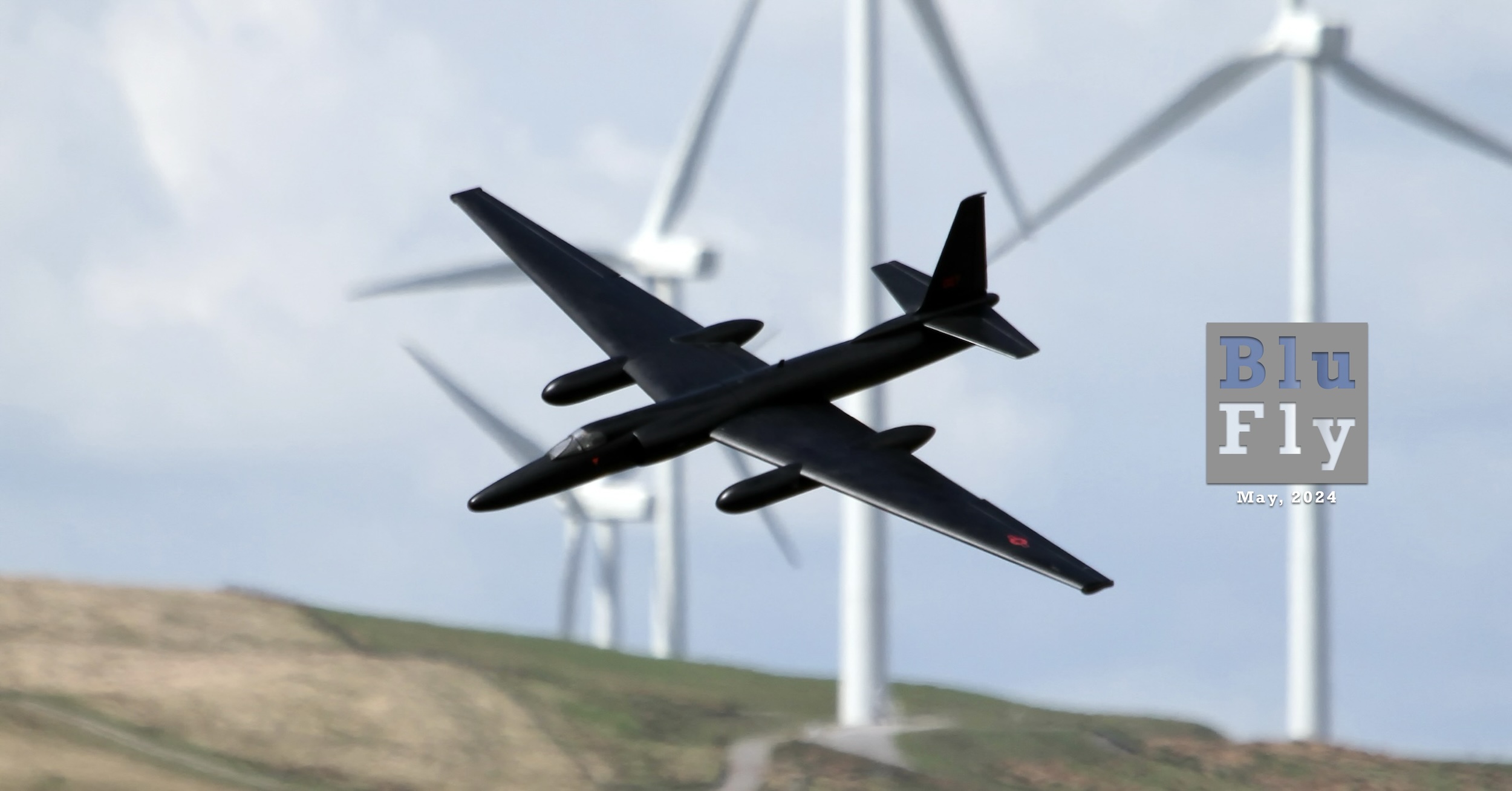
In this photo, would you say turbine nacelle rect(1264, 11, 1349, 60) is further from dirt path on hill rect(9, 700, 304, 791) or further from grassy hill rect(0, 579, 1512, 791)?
dirt path on hill rect(9, 700, 304, 791)

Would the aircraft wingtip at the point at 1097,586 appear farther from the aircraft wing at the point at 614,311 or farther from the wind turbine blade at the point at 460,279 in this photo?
the wind turbine blade at the point at 460,279

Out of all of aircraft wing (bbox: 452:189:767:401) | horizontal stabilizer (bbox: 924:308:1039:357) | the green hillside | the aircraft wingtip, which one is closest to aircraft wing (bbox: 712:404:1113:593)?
the aircraft wingtip

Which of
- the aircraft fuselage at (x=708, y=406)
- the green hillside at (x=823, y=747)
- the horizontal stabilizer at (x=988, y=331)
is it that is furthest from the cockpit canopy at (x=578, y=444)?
the green hillside at (x=823, y=747)

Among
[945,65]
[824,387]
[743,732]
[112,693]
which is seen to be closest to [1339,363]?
[945,65]

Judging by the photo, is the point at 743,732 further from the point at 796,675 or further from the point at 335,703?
the point at 335,703

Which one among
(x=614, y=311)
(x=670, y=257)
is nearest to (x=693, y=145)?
(x=670, y=257)
